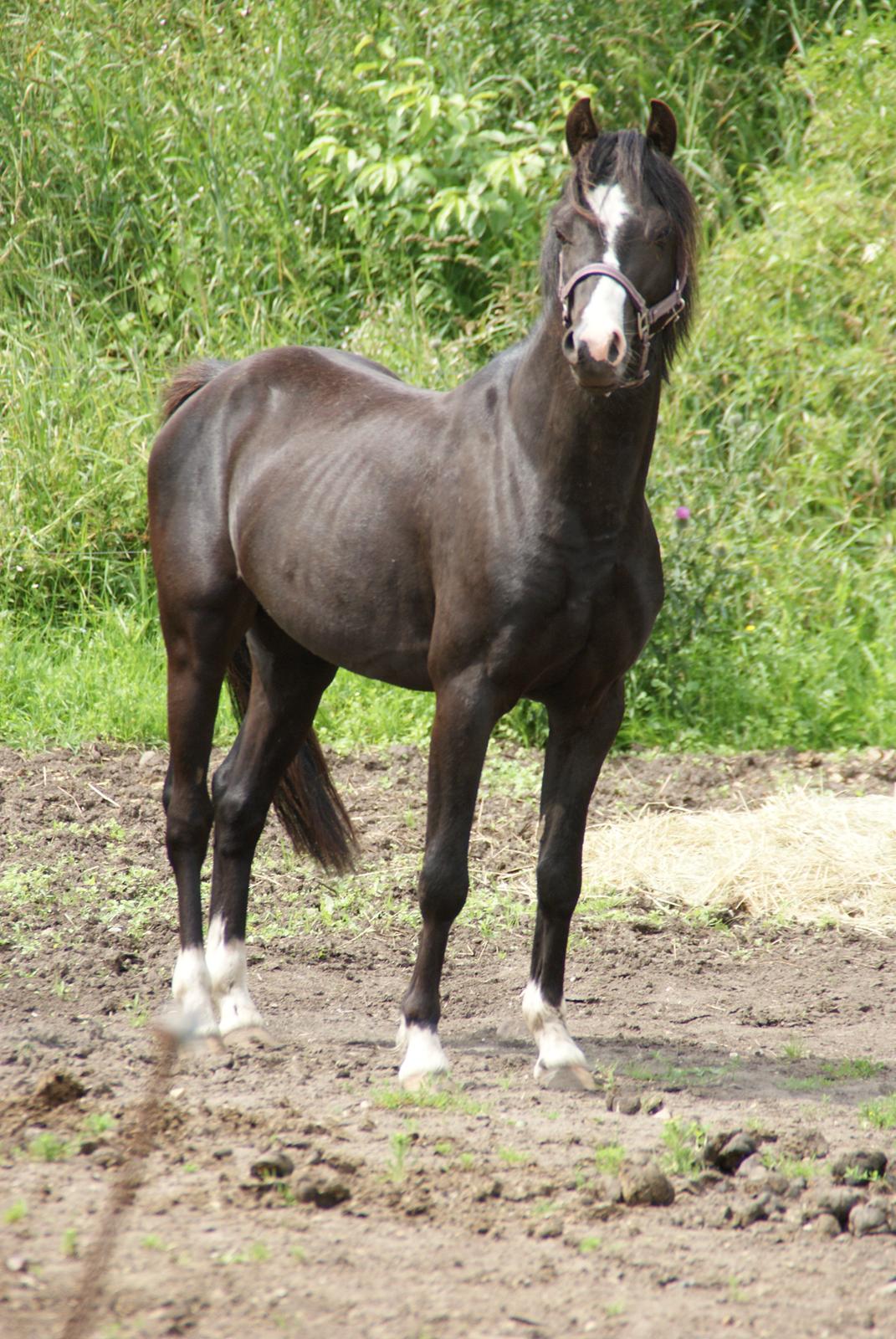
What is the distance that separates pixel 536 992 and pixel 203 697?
1.31m

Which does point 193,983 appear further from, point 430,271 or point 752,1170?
point 430,271

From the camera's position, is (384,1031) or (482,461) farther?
(384,1031)

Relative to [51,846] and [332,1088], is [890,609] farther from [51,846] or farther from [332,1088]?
[332,1088]

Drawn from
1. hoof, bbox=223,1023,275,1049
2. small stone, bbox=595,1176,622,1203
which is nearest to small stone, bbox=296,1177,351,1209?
small stone, bbox=595,1176,622,1203

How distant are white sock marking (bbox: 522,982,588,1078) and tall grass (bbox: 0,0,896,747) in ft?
10.3

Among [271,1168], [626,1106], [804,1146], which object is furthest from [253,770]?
[804,1146]

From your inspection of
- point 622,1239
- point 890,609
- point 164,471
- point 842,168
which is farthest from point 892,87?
point 622,1239

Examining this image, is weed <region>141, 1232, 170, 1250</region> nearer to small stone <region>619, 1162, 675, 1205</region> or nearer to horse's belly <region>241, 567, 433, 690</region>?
small stone <region>619, 1162, 675, 1205</region>

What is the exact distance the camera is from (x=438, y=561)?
356cm

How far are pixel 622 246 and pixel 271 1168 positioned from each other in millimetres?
2037

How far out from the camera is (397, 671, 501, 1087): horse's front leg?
3424 mm

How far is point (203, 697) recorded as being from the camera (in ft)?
Result: 13.9

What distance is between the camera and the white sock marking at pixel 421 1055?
344 centimetres

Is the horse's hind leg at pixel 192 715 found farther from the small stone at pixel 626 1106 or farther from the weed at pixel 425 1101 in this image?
the small stone at pixel 626 1106
